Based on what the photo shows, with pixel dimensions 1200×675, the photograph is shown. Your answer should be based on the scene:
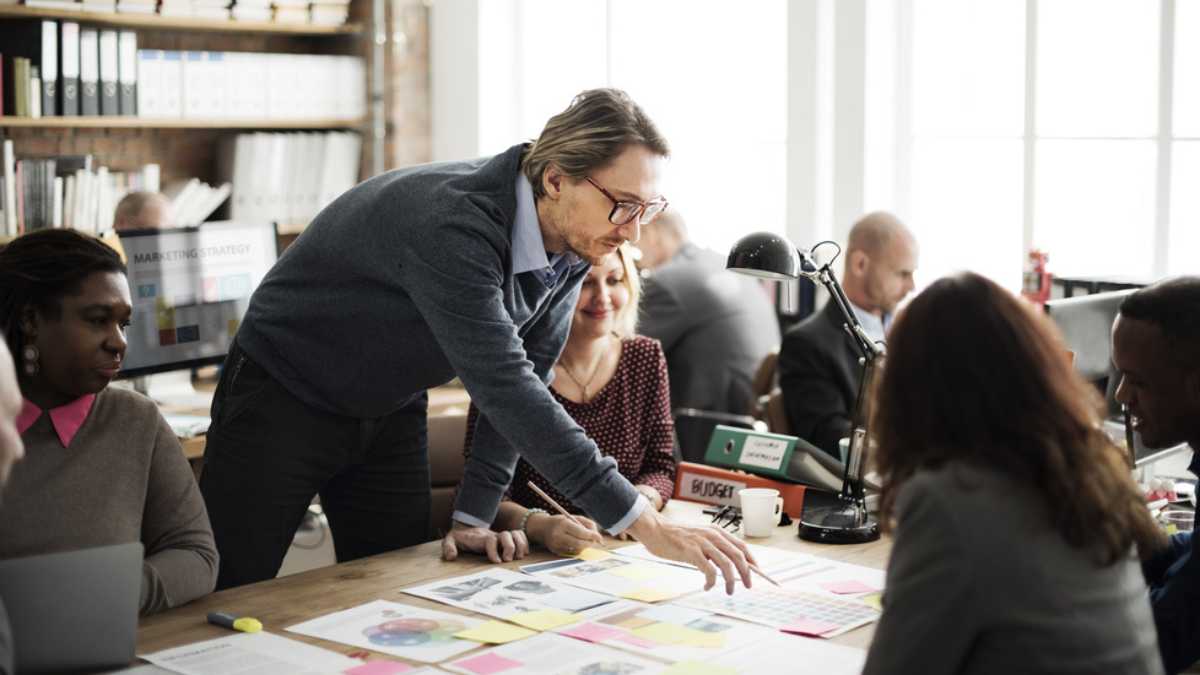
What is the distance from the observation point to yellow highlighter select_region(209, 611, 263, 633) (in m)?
1.90

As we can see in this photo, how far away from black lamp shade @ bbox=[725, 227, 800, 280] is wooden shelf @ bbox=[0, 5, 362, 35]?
354cm

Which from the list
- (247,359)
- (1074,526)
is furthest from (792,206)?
(1074,526)

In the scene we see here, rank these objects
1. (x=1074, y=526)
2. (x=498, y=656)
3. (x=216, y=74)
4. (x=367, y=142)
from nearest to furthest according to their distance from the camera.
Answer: (x=1074, y=526), (x=498, y=656), (x=216, y=74), (x=367, y=142)

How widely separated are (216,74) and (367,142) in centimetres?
71

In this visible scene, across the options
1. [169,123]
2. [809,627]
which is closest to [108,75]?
[169,123]

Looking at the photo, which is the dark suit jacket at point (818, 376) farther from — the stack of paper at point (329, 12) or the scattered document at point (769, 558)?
the stack of paper at point (329, 12)

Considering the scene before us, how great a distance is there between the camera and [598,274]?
2.88 metres

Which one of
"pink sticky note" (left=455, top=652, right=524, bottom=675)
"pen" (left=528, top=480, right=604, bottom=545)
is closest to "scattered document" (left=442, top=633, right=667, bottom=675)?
"pink sticky note" (left=455, top=652, right=524, bottom=675)

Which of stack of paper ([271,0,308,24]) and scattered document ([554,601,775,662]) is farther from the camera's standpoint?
stack of paper ([271,0,308,24])

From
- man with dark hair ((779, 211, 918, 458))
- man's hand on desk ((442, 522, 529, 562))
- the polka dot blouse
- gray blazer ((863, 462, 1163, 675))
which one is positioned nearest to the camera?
gray blazer ((863, 462, 1163, 675))

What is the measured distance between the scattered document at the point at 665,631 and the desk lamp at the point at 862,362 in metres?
0.52

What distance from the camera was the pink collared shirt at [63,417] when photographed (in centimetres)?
195

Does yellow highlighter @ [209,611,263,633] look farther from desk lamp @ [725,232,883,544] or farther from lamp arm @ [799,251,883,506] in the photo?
lamp arm @ [799,251,883,506]

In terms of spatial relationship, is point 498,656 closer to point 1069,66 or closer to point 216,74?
point 1069,66
